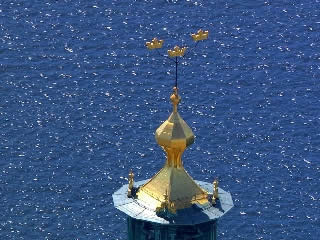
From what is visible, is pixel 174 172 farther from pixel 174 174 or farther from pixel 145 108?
pixel 145 108

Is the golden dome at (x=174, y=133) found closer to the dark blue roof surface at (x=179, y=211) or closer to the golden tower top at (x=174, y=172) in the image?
the golden tower top at (x=174, y=172)

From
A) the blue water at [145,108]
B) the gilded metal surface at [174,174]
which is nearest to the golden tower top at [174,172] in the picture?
the gilded metal surface at [174,174]

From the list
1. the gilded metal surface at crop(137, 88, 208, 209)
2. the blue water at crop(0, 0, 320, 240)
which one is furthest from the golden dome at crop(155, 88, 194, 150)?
the blue water at crop(0, 0, 320, 240)

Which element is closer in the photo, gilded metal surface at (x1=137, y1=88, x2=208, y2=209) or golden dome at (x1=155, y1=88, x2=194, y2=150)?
gilded metal surface at (x1=137, y1=88, x2=208, y2=209)

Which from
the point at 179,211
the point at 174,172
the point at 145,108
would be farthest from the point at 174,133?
the point at 145,108

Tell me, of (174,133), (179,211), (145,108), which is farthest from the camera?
(145,108)

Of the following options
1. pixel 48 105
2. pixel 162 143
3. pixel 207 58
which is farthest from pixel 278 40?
pixel 162 143

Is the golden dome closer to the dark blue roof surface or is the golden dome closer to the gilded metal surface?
the gilded metal surface
